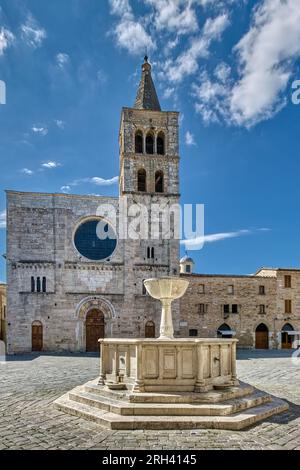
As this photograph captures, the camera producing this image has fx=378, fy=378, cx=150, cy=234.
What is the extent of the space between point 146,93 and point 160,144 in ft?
16.4

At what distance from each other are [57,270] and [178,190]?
434 inches

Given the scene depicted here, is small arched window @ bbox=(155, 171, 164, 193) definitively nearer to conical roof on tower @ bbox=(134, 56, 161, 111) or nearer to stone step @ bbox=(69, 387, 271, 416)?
conical roof on tower @ bbox=(134, 56, 161, 111)

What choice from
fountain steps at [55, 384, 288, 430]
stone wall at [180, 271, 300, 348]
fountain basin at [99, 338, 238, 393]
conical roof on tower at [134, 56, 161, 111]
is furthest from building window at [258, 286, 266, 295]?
fountain basin at [99, 338, 238, 393]

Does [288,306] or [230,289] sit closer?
[230,289]

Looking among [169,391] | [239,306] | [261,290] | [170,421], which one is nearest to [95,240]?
[239,306]

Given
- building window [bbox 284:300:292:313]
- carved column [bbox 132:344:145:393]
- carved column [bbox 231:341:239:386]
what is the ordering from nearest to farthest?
carved column [bbox 132:344:145:393] < carved column [bbox 231:341:239:386] < building window [bbox 284:300:292:313]

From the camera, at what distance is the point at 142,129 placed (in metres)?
30.2

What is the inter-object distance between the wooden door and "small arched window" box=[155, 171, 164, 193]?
15779mm

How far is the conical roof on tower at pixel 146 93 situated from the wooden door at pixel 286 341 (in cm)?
2171

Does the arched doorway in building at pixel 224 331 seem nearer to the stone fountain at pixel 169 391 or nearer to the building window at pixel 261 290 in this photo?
the building window at pixel 261 290

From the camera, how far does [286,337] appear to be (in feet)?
104

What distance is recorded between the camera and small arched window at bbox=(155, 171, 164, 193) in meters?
30.0

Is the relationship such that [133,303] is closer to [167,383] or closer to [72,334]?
[72,334]

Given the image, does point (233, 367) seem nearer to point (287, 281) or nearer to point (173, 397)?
point (173, 397)
